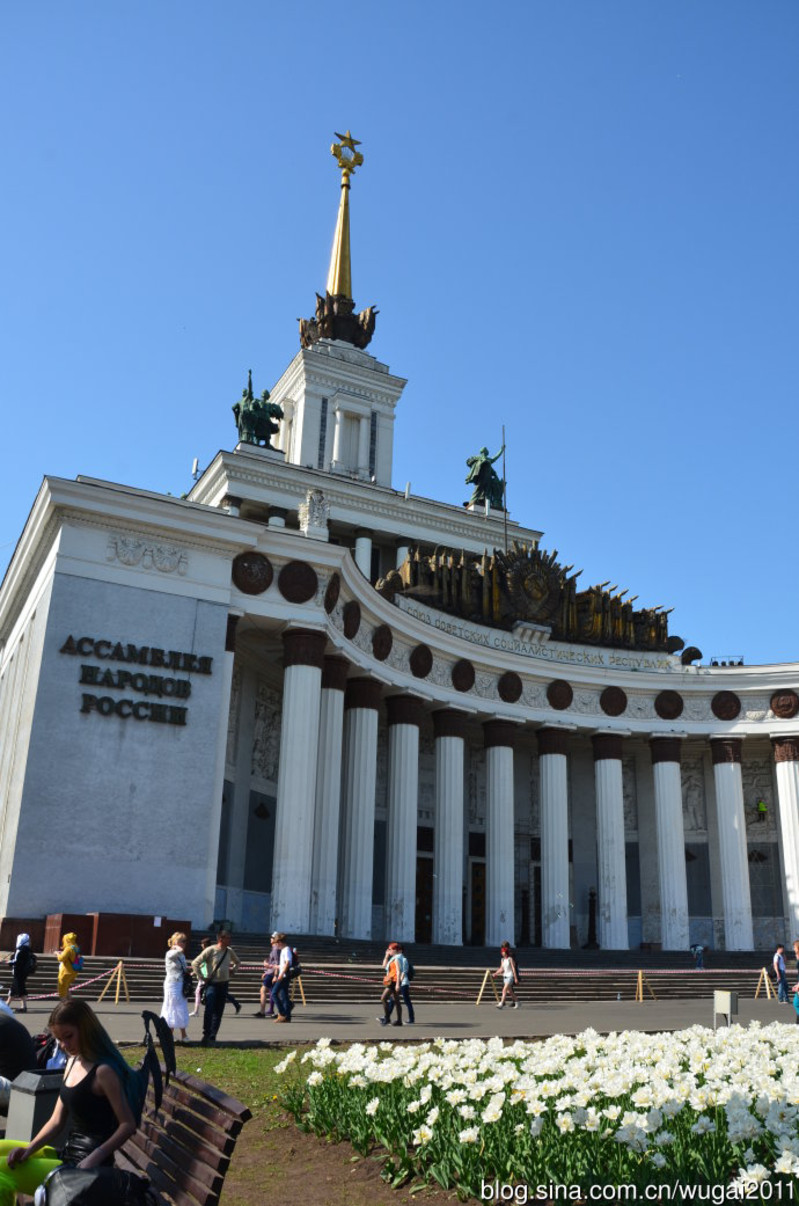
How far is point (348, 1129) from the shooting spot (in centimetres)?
730

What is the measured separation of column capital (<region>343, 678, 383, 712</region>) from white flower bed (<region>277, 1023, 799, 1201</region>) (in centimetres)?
2111

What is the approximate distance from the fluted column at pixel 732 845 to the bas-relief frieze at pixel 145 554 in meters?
20.9

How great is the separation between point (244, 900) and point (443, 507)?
17.4 meters

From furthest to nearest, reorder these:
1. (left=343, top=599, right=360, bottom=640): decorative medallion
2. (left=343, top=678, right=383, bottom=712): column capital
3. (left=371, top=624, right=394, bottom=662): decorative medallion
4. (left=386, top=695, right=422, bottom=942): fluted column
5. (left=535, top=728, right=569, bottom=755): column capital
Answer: (left=535, top=728, right=569, bottom=755): column capital
(left=371, top=624, right=394, bottom=662): decorative medallion
(left=343, top=678, right=383, bottom=712): column capital
(left=386, top=695, right=422, bottom=942): fluted column
(left=343, top=599, right=360, bottom=640): decorative medallion

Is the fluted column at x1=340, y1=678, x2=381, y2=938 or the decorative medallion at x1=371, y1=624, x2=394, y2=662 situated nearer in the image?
the fluted column at x1=340, y1=678, x2=381, y2=938

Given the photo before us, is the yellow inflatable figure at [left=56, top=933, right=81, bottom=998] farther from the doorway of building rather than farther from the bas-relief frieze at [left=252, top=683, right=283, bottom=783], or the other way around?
the doorway of building

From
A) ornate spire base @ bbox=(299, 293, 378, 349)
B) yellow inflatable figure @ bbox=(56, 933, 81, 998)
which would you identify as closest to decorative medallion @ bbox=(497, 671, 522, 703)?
ornate spire base @ bbox=(299, 293, 378, 349)

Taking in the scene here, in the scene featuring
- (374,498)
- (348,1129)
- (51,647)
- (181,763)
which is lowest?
(348,1129)

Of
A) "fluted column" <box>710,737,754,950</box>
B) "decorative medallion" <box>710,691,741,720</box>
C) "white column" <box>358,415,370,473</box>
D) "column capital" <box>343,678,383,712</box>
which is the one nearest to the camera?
"column capital" <box>343,678,383,712</box>

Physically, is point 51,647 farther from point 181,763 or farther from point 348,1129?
point 348,1129

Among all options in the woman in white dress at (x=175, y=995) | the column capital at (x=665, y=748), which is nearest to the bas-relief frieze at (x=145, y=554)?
the woman in white dress at (x=175, y=995)

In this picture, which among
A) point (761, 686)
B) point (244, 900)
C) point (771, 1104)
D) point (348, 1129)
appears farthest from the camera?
point (761, 686)

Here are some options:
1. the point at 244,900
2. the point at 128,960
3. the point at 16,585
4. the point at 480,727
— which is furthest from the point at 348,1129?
the point at 480,727

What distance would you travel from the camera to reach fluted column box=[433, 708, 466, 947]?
30641 mm
